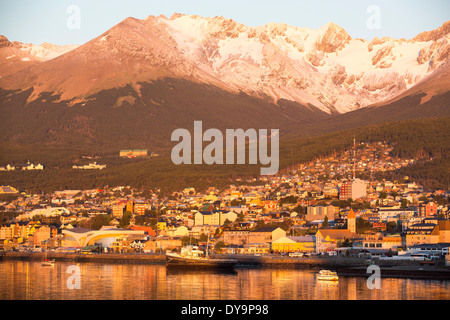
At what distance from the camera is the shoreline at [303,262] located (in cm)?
8331

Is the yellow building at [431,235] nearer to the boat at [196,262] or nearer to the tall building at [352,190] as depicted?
the boat at [196,262]

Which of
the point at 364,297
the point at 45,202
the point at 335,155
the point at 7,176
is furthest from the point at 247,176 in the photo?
the point at 364,297

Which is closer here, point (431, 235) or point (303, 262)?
point (303, 262)

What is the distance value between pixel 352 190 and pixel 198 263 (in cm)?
5498

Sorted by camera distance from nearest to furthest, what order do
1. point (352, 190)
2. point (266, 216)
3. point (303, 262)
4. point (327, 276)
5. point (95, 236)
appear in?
point (327, 276)
point (303, 262)
point (95, 236)
point (266, 216)
point (352, 190)

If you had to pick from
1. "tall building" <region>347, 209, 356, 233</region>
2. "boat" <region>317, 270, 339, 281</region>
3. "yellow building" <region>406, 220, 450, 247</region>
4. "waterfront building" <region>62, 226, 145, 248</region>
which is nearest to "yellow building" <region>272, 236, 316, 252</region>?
"tall building" <region>347, 209, 356, 233</region>

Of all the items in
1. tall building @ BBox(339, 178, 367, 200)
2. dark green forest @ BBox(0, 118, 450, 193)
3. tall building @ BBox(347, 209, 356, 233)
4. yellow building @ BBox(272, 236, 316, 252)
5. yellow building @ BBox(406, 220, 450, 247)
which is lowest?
yellow building @ BBox(272, 236, 316, 252)

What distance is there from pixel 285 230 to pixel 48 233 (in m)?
34.3

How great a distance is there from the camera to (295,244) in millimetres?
107625

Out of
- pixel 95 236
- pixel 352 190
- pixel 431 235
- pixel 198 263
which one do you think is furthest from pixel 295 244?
pixel 352 190

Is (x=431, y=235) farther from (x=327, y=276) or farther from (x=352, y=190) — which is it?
(x=352, y=190)

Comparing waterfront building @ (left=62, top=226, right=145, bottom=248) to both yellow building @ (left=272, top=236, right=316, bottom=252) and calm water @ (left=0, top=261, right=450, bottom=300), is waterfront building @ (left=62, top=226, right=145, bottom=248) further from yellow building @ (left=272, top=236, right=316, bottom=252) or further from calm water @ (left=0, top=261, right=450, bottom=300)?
calm water @ (left=0, top=261, right=450, bottom=300)

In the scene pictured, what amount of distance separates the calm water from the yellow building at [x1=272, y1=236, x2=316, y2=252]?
54.6 ft

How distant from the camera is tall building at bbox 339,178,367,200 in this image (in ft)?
470
